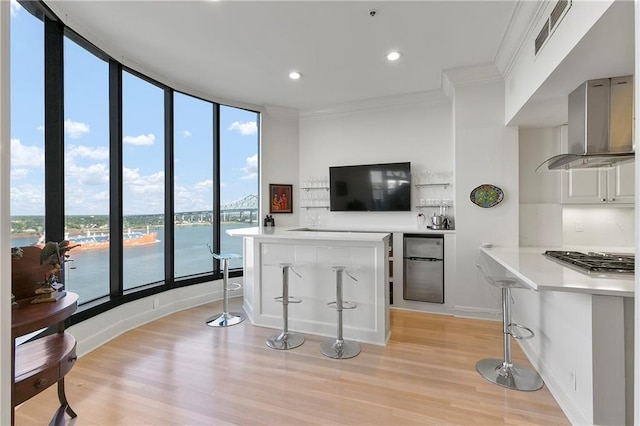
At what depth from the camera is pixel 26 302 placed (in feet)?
5.84

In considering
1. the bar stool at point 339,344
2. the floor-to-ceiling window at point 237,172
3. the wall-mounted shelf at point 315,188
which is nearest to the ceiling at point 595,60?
the bar stool at point 339,344

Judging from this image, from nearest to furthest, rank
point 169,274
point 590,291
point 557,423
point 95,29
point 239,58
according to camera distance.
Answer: point 590,291, point 557,423, point 95,29, point 239,58, point 169,274

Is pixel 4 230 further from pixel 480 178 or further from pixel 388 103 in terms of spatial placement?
pixel 388 103

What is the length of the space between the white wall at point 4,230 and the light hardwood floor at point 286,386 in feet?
5.08

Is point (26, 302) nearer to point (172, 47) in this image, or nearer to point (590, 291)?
point (172, 47)

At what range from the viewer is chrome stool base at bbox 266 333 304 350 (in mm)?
3043

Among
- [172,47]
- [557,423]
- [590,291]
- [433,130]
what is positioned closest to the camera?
[590,291]

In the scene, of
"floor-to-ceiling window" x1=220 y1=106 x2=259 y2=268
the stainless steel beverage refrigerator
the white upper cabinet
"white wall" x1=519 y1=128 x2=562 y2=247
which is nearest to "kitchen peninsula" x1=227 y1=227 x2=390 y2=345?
the stainless steel beverage refrigerator

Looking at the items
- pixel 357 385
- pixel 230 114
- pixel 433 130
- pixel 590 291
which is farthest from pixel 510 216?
pixel 230 114

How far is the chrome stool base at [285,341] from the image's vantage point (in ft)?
9.98

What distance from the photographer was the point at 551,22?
7.32 feet

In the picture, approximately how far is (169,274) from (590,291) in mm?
4294

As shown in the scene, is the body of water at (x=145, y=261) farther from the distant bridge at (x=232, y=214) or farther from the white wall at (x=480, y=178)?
the white wall at (x=480, y=178)

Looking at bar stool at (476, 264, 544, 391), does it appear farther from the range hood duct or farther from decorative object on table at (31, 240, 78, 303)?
decorative object on table at (31, 240, 78, 303)
